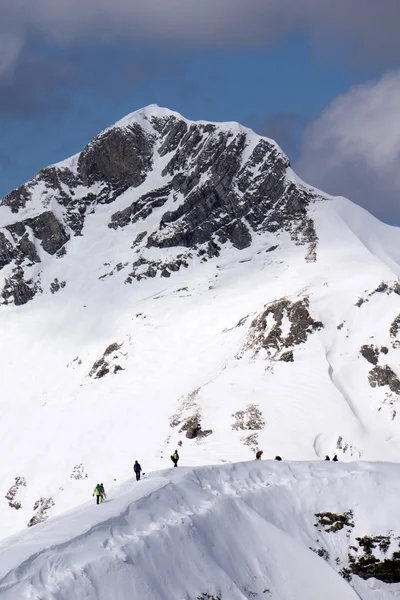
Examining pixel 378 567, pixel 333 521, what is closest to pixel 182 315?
pixel 333 521

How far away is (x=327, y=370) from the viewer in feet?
186

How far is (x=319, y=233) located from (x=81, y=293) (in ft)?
113

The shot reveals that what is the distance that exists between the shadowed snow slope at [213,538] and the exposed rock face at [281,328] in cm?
2915

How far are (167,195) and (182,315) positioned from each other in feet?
139

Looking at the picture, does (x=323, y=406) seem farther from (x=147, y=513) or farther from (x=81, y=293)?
(x=81, y=293)

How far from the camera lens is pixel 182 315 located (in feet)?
264

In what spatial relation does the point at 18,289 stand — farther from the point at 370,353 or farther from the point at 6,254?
the point at 370,353

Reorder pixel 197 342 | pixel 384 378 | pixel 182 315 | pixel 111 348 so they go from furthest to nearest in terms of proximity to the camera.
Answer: pixel 182 315
pixel 111 348
pixel 197 342
pixel 384 378

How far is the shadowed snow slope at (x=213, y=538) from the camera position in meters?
21.2

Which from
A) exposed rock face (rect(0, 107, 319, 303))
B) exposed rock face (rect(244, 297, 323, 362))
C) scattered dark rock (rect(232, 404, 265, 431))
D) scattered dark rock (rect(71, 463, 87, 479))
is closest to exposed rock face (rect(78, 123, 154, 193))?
exposed rock face (rect(0, 107, 319, 303))

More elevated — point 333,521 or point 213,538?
point 213,538

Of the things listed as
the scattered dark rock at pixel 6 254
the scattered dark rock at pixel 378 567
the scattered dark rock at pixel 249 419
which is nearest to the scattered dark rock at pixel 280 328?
the scattered dark rock at pixel 249 419

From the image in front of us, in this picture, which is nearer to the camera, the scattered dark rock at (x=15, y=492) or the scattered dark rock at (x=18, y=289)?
the scattered dark rock at (x=15, y=492)

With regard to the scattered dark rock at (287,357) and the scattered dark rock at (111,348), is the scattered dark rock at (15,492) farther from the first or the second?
the scattered dark rock at (287,357)
